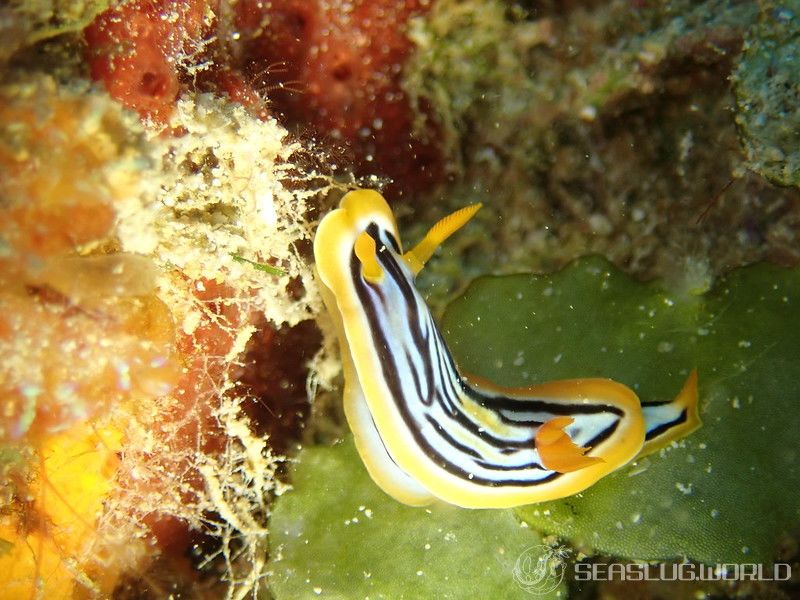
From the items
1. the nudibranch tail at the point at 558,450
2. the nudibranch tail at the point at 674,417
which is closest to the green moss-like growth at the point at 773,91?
the nudibranch tail at the point at 674,417

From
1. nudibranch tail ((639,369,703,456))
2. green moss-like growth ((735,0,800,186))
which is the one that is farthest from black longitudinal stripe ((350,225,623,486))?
green moss-like growth ((735,0,800,186))

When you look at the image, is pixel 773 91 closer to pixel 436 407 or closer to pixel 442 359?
pixel 442 359

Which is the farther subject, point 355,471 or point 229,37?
point 355,471

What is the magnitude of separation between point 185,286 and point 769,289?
10.9ft

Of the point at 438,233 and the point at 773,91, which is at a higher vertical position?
the point at 773,91

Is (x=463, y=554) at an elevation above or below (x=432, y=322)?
below

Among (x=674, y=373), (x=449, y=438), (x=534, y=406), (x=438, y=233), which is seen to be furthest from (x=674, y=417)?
(x=438, y=233)

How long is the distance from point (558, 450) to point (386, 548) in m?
1.36

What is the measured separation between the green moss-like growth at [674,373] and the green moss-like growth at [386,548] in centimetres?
30

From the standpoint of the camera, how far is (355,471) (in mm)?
3969

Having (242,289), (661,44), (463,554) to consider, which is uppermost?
(661,44)

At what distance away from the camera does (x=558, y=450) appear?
3.21 meters

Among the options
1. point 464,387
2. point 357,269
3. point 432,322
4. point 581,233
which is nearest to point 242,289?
point 357,269

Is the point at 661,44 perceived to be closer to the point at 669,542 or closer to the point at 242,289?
the point at 242,289
